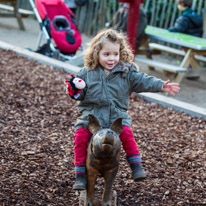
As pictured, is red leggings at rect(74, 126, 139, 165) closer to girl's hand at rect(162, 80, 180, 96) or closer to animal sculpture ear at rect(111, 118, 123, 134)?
animal sculpture ear at rect(111, 118, 123, 134)

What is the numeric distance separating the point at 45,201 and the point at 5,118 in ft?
5.83

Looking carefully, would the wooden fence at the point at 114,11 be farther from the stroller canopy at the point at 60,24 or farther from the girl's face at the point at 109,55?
the girl's face at the point at 109,55

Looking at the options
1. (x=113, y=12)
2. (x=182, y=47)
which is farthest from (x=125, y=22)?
(x=113, y=12)

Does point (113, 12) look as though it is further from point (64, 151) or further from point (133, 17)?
point (64, 151)

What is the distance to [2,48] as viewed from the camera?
302 inches

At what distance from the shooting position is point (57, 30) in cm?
768

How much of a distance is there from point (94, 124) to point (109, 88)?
36cm

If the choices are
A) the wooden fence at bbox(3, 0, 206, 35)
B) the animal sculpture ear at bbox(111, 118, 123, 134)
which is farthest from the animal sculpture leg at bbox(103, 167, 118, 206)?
the wooden fence at bbox(3, 0, 206, 35)

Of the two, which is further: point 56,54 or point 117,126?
point 56,54

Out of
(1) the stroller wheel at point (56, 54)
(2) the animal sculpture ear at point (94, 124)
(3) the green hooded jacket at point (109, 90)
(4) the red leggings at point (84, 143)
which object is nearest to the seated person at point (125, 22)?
(1) the stroller wheel at point (56, 54)

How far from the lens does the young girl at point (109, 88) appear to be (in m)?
2.84

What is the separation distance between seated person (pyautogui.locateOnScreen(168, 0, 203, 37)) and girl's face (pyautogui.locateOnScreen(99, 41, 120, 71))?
16.3ft

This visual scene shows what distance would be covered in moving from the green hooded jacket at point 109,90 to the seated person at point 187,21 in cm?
494

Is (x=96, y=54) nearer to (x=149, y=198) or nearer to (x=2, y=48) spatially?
(x=149, y=198)
